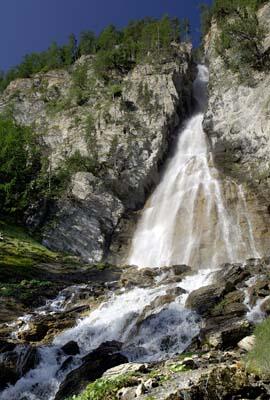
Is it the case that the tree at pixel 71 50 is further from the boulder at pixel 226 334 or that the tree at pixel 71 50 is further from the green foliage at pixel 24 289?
the boulder at pixel 226 334

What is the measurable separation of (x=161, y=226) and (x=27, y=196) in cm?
1509

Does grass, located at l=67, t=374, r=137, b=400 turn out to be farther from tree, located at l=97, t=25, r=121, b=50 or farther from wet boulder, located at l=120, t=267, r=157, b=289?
tree, located at l=97, t=25, r=121, b=50

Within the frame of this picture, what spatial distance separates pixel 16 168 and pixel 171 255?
21258mm

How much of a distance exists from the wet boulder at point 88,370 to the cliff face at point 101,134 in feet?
88.3

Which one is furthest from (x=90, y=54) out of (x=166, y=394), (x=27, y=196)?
(x=166, y=394)

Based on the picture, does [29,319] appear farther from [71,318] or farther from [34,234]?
[34,234]

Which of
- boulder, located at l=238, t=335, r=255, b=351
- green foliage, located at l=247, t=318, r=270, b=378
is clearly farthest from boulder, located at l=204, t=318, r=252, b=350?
green foliage, located at l=247, t=318, r=270, b=378

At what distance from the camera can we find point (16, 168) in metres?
49.2

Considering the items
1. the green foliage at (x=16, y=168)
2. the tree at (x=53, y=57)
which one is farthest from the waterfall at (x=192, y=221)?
the tree at (x=53, y=57)

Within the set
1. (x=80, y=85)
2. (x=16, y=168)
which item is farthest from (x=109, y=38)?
(x=16, y=168)

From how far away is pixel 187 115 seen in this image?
6069cm

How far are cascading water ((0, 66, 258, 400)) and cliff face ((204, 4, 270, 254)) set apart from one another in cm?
122

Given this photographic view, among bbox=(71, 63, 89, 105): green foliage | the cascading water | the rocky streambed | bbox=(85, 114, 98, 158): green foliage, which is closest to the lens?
the rocky streambed

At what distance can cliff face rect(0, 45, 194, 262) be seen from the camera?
149 feet
